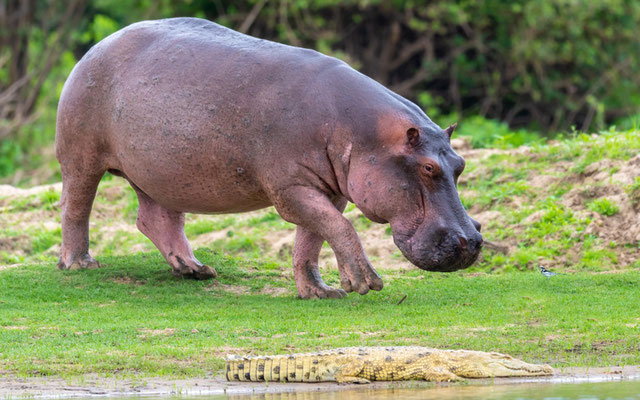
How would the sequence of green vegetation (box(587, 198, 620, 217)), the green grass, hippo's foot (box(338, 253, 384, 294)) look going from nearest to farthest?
the green grass < hippo's foot (box(338, 253, 384, 294)) < green vegetation (box(587, 198, 620, 217))

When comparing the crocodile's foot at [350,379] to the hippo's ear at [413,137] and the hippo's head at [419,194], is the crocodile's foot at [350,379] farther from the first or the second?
the hippo's ear at [413,137]

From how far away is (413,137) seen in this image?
8055 millimetres

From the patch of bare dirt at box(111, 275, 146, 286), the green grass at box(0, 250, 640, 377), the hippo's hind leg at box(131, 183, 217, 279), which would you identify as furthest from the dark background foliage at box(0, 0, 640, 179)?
the green grass at box(0, 250, 640, 377)

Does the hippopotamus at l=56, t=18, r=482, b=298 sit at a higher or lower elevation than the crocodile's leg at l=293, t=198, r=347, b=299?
higher

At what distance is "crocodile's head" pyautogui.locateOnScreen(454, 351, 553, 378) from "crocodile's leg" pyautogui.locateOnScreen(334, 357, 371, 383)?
56 cm

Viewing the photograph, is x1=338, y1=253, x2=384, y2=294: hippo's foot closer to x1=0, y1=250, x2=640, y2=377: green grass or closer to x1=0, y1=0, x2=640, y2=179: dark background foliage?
x1=0, y1=250, x2=640, y2=377: green grass

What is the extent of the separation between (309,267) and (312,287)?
0.17 m

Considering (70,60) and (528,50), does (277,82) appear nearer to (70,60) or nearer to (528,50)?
(528,50)

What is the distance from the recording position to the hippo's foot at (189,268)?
9961 millimetres

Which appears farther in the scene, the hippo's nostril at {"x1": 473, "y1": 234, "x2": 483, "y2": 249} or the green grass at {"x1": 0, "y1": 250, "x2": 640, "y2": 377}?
the hippo's nostril at {"x1": 473, "y1": 234, "x2": 483, "y2": 249}

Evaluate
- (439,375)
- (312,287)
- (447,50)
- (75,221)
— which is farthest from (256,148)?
(447,50)

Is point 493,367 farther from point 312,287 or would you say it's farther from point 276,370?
point 312,287

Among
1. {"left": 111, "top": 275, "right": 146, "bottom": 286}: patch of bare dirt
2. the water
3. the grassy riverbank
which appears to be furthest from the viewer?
{"left": 111, "top": 275, "right": 146, "bottom": 286}: patch of bare dirt

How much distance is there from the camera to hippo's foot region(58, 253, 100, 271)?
1023 centimetres
